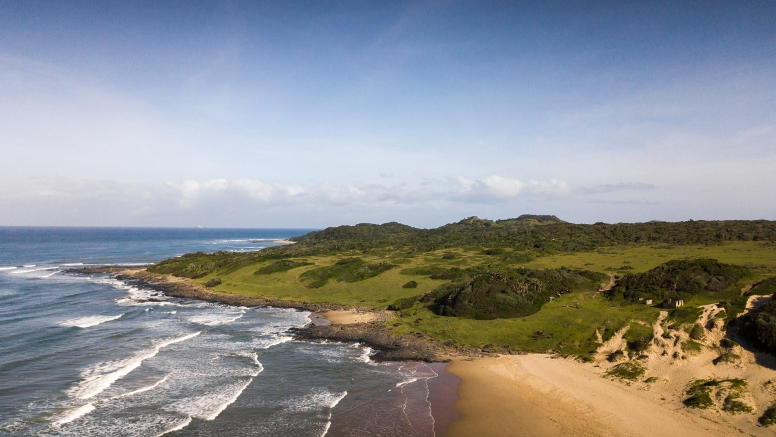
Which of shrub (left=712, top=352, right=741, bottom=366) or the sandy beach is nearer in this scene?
the sandy beach

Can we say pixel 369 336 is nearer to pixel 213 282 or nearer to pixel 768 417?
pixel 768 417

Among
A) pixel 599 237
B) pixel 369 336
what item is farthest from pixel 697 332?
pixel 599 237

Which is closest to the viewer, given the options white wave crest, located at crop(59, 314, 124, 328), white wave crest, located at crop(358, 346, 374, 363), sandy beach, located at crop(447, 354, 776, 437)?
sandy beach, located at crop(447, 354, 776, 437)

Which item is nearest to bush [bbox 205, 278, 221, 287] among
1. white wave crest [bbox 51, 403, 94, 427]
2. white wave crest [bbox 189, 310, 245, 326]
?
white wave crest [bbox 189, 310, 245, 326]

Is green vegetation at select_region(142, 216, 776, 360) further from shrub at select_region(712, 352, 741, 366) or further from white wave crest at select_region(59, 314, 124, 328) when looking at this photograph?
white wave crest at select_region(59, 314, 124, 328)

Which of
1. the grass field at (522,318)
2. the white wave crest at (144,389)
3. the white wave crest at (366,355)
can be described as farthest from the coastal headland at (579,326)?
Answer: the white wave crest at (144,389)

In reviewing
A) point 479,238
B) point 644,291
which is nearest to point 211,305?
point 644,291
